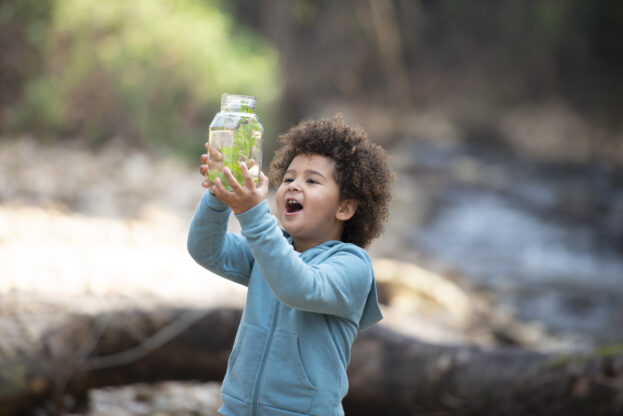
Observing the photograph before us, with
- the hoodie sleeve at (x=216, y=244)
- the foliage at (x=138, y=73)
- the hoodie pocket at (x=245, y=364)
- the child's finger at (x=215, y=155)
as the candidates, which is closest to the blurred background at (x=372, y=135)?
the foliage at (x=138, y=73)

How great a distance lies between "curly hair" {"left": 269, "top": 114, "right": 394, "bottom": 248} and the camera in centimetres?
164

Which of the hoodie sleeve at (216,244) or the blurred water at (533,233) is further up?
the blurred water at (533,233)

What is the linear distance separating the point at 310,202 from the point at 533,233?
8.00 m

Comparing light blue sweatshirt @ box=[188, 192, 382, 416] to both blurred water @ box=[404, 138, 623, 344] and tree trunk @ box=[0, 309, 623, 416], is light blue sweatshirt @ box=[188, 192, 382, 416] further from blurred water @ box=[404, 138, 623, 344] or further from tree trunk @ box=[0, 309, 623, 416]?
blurred water @ box=[404, 138, 623, 344]

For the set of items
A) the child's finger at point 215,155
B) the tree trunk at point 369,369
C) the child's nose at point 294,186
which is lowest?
the tree trunk at point 369,369

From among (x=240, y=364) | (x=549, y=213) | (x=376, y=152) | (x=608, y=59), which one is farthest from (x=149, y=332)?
(x=608, y=59)

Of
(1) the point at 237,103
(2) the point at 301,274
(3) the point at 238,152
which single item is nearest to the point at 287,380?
(2) the point at 301,274

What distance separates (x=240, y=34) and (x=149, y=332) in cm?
691

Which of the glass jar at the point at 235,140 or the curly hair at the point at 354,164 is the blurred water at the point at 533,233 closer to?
the curly hair at the point at 354,164

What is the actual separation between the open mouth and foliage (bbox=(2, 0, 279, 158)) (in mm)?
5711

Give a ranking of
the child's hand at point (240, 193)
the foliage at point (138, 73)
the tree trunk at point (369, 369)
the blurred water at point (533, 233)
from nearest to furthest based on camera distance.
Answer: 1. the child's hand at point (240, 193)
2. the tree trunk at point (369, 369)
3. the blurred water at point (533, 233)
4. the foliage at point (138, 73)

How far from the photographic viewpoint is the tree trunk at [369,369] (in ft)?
7.95

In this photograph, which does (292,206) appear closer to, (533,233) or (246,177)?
(246,177)

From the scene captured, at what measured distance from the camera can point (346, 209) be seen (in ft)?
5.47
